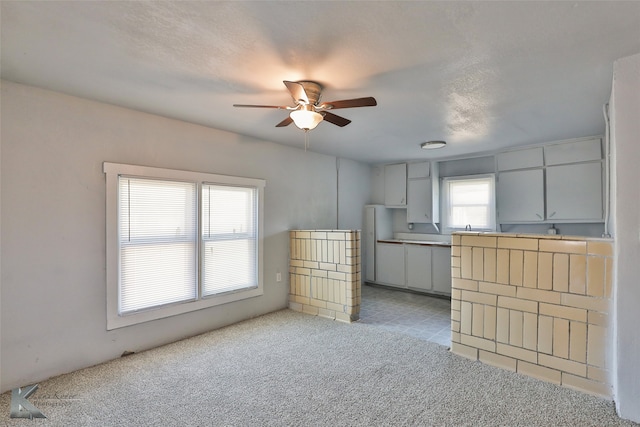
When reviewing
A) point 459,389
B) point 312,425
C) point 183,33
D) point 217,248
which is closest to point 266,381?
point 312,425

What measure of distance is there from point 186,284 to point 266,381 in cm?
146

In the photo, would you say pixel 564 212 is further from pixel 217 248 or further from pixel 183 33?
pixel 183 33

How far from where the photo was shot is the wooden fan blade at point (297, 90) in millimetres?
2062

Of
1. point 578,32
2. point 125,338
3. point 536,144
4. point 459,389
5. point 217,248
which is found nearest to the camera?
point 578,32

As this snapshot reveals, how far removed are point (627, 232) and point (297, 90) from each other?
91.3 inches

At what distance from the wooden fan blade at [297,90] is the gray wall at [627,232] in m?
2.02

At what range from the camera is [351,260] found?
3.92 meters

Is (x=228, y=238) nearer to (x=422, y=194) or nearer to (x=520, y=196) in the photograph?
(x=422, y=194)

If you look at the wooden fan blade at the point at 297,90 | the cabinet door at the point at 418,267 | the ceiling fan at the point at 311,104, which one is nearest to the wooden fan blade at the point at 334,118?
the ceiling fan at the point at 311,104

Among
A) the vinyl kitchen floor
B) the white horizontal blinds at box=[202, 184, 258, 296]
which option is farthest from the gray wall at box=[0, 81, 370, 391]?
the vinyl kitchen floor

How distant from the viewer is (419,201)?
18.6 feet

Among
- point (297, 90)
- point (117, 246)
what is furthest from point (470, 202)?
point (117, 246)

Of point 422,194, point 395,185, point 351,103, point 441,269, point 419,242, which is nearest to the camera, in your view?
point 351,103

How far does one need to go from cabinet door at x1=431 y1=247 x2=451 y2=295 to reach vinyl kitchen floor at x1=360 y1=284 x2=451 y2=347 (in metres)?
0.19
